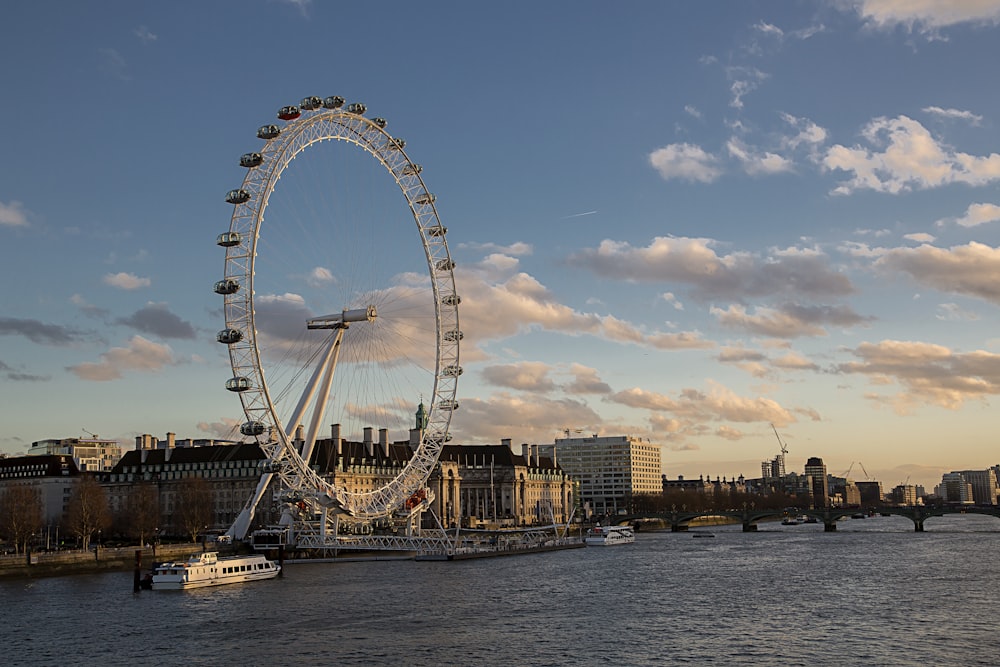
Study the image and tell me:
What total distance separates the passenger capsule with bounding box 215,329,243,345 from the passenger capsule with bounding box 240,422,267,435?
581cm

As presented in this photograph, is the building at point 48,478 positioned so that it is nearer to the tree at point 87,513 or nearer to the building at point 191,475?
the building at point 191,475

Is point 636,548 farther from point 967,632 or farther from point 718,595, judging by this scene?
point 967,632

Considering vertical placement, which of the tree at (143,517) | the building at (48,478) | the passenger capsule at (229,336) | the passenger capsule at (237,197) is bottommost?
the tree at (143,517)

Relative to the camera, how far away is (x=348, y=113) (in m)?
79.6

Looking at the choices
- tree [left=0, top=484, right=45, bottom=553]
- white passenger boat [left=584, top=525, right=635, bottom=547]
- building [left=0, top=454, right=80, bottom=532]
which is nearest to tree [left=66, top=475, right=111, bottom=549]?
tree [left=0, top=484, right=45, bottom=553]

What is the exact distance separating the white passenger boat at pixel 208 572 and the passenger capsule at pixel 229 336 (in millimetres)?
14701

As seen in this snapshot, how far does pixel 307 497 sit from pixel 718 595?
3819 cm

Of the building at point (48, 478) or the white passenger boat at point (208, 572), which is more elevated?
the building at point (48, 478)

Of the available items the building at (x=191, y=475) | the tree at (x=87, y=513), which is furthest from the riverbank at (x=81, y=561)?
the building at (x=191, y=475)

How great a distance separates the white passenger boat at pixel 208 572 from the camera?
222 feet

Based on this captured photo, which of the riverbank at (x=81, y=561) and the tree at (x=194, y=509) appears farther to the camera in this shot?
the tree at (x=194, y=509)

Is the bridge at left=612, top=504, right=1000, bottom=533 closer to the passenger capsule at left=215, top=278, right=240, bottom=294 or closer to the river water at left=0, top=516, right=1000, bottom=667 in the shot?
the river water at left=0, top=516, right=1000, bottom=667

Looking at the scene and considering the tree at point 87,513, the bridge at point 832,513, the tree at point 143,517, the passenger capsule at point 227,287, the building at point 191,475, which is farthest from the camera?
the bridge at point 832,513

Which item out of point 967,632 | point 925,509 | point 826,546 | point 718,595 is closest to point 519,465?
point 925,509
